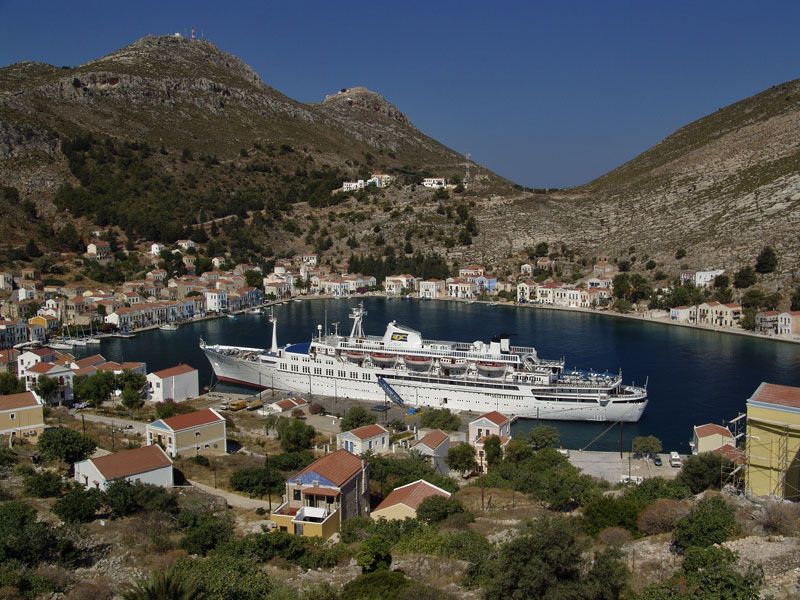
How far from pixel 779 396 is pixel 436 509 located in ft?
20.1

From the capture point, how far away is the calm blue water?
82.6 feet

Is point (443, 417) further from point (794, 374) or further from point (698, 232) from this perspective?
point (698, 232)

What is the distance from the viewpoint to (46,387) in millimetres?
24734

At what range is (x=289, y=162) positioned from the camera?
85.1m

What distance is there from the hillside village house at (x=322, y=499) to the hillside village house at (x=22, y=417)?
373 inches

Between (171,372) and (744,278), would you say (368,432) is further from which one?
(744,278)

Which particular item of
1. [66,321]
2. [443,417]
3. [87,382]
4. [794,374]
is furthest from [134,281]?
[794,374]

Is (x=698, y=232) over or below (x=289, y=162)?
below

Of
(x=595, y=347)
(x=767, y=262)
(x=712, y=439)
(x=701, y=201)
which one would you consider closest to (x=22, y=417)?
(x=712, y=439)

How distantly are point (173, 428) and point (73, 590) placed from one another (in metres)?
8.97

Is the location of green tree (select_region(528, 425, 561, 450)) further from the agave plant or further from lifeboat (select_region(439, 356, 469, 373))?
the agave plant

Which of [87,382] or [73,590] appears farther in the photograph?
[87,382]

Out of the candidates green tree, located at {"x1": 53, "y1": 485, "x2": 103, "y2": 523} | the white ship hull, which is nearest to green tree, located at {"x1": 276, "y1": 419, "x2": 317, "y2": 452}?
the white ship hull

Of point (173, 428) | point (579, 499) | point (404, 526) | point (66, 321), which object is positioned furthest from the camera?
point (66, 321)
